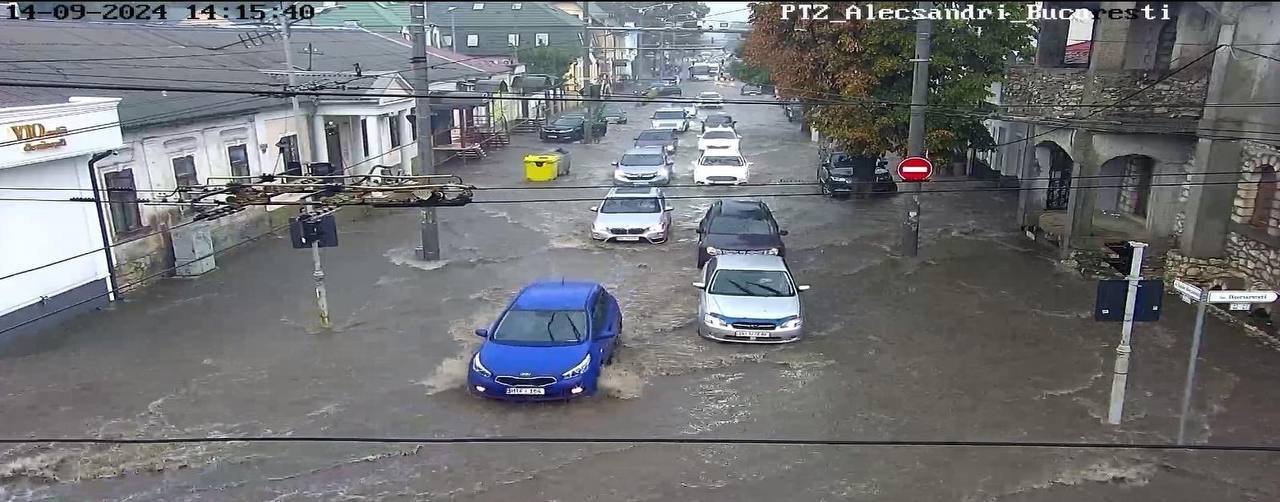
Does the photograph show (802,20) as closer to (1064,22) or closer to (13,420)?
(1064,22)

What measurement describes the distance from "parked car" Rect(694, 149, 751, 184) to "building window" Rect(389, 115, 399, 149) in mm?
11455

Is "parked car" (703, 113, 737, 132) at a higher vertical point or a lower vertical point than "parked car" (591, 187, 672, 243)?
higher

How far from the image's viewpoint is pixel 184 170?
61.7ft

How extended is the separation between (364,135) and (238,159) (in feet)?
24.6

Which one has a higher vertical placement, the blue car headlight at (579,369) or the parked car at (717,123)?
the parked car at (717,123)

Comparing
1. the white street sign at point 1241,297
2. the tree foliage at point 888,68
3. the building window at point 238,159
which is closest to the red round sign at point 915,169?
the tree foliage at point 888,68

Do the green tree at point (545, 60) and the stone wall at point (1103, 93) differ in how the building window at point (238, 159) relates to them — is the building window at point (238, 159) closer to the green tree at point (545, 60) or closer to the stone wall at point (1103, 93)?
the stone wall at point (1103, 93)

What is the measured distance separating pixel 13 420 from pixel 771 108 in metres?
58.3

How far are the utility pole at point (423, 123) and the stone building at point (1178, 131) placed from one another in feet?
39.7

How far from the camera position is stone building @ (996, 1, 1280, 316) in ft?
44.8

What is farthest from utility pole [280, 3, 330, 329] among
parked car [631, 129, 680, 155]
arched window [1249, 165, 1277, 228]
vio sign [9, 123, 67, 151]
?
arched window [1249, 165, 1277, 228]

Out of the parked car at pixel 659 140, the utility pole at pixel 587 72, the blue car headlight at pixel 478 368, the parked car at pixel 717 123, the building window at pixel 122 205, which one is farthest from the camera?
the parked car at pixel 717 123

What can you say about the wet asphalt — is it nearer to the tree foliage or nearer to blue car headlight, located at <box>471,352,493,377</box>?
blue car headlight, located at <box>471,352,493,377</box>

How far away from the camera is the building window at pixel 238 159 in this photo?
20.5 metres
